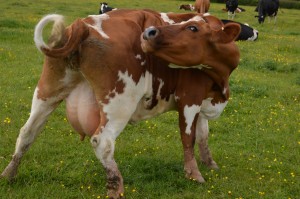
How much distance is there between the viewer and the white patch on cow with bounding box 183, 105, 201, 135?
18.5 feet

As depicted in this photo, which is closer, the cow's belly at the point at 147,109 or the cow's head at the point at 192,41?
the cow's head at the point at 192,41

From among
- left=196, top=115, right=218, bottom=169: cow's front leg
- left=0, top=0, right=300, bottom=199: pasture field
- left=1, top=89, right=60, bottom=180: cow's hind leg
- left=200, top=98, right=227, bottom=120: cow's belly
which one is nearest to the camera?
left=1, top=89, right=60, bottom=180: cow's hind leg

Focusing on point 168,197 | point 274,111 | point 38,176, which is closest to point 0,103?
point 38,176

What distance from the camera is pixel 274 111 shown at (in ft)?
31.8

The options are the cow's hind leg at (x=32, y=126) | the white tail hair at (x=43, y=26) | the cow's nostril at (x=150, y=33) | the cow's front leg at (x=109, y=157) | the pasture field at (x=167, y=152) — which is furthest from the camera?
the pasture field at (x=167, y=152)

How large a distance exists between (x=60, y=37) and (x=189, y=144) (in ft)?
6.64

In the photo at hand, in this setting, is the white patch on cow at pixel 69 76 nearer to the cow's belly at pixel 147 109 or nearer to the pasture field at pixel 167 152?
the cow's belly at pixel 147 109

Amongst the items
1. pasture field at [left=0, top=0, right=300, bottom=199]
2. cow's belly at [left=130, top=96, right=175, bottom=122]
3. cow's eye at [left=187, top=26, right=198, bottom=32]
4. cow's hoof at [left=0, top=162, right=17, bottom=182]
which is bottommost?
pasture field at [left=0, top=0, right=300, bottom=199]

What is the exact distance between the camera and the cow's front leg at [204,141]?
643 centimetres

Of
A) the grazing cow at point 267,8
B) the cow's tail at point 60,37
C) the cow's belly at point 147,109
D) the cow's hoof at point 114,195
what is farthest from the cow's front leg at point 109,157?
the grazing cow at point 267,8

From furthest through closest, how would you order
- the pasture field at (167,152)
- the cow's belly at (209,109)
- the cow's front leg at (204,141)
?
the cow's front leg at (204,141) → the cow's belly at (209,109) → the pasture field at (167,152)

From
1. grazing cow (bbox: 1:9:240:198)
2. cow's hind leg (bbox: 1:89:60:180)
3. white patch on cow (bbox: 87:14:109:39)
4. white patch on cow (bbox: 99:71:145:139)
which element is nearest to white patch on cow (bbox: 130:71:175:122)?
grazing cow (bbox: 1:9:240:198)

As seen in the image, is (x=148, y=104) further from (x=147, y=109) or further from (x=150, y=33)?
(x=150, y=33)

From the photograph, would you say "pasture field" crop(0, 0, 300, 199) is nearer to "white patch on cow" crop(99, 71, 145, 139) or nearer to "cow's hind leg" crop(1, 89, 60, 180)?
"cow's hind leg" crop(1, 89, 60, 180)
